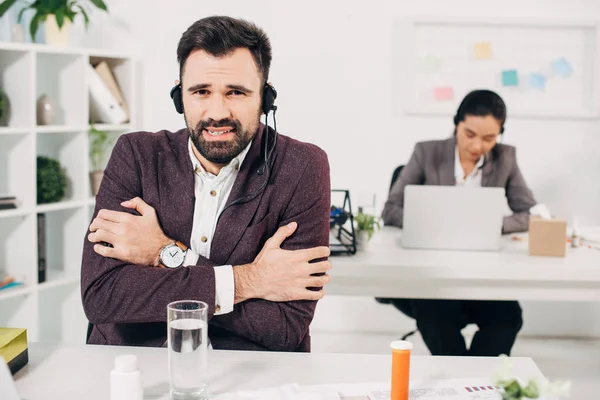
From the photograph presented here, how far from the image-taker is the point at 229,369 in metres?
1.39

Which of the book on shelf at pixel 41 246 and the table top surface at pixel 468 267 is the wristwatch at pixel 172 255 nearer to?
the table top surface at pixel 468 267

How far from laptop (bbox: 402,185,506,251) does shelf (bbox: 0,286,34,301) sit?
65.7 inches

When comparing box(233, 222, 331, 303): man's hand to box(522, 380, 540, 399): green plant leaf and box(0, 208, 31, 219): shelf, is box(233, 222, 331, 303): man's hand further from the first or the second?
box(0, 208, 31, 219): shelf

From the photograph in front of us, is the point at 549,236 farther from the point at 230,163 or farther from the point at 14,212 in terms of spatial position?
the point at 14,212

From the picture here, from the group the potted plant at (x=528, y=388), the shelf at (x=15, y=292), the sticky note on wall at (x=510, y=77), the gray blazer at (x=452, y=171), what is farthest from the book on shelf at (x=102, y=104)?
the potted plant at (x=528, y=388)

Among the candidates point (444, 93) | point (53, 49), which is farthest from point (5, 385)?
point (444, 93)

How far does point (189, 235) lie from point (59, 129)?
1.67 metres

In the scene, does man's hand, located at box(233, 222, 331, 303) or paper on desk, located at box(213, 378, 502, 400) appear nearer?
paper on desk, located at box(213, 378, 502, 400)

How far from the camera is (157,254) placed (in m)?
1.72

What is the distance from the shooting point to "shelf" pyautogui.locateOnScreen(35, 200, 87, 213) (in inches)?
123

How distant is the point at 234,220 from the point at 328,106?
2.15m

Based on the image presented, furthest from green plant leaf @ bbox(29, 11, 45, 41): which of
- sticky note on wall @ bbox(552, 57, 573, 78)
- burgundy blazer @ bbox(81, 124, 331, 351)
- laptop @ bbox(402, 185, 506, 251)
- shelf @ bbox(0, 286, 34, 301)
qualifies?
sticky note on wall @ bbox(552, 57, 573, 78)

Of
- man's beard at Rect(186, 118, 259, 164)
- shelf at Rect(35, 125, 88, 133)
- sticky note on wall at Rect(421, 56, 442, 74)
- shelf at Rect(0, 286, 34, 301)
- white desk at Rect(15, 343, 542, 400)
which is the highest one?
sticky note on wall at Rect(421, 56, 442, 74)

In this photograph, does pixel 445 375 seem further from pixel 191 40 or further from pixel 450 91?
pixel 450 91
